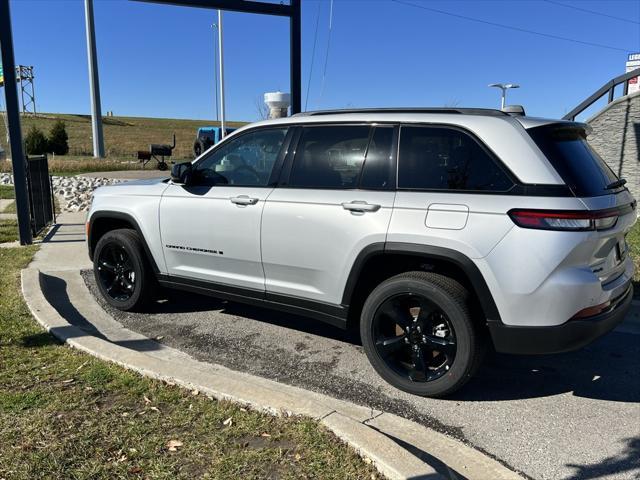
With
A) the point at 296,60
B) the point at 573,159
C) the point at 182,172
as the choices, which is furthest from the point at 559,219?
the point at 296,60

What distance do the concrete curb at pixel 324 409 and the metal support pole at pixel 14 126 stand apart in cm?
369

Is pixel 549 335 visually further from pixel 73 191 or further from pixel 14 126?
pixel 73 191

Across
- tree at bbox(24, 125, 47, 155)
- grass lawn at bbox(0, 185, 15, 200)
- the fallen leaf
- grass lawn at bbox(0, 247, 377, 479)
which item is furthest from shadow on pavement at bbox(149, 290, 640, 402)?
tree at bbox(24, 125, 47, 155)

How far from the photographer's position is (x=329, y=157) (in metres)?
4.05

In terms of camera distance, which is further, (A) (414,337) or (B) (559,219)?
(A) (414,337)

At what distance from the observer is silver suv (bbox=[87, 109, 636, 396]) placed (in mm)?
3172

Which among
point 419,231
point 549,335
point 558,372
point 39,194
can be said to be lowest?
point 558,372

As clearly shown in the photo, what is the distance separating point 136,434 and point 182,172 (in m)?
2.32

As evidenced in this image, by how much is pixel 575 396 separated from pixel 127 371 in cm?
309

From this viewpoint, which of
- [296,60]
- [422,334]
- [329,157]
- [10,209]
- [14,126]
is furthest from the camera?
[10,209]

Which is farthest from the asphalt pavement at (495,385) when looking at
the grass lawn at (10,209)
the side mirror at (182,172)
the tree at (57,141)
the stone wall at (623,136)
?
the tree at (57,141)

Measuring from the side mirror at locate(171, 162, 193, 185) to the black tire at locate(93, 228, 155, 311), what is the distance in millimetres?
835

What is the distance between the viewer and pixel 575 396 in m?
3.76

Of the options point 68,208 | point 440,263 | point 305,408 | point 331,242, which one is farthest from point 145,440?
point 68,208
